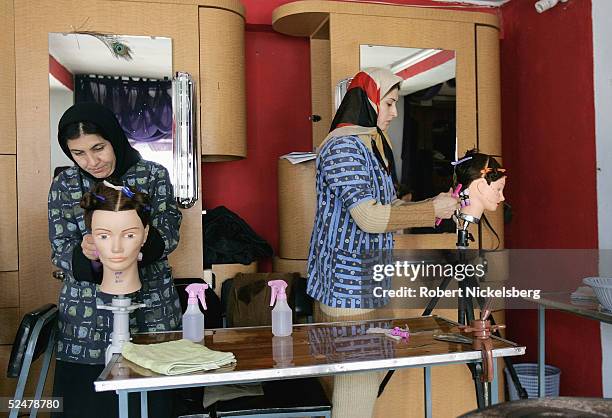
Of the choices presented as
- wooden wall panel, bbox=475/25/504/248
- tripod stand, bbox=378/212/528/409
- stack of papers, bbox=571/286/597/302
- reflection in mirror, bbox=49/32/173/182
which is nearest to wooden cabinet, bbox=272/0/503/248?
wooden wall panel, bbox=475/25/504/248

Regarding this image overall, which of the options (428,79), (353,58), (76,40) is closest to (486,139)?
(428,79)

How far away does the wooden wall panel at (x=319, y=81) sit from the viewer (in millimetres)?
3264

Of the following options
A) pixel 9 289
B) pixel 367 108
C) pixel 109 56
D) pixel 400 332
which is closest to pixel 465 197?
pixel 367 108

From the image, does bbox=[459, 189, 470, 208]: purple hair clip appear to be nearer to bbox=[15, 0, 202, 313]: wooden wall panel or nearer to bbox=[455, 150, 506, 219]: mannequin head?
bbox=[455, 150, 506, 219]: mannequin head

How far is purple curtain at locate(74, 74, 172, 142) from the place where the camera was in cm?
269

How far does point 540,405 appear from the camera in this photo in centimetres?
108

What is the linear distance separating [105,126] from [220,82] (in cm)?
104

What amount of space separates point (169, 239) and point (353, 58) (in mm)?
1483

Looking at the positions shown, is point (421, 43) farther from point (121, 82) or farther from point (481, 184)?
point (121, 82)

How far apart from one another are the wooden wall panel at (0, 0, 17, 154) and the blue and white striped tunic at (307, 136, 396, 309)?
59.5 inches

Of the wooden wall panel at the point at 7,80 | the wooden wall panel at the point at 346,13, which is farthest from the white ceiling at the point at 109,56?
the wooden wall panel at the point at 346,13

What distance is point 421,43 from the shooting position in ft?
10.0

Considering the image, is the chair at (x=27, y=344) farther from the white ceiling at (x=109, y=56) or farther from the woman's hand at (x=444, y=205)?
the woman's hand at (x=444, y=205)

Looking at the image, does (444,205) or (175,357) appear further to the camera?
(444,205)
